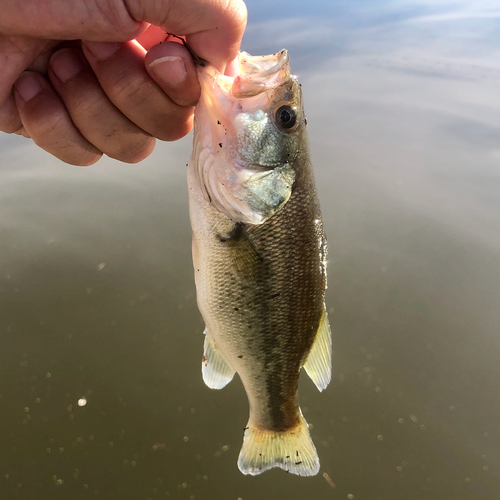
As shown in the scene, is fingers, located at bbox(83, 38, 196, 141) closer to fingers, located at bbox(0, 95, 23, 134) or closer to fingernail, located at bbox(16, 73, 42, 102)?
fingernail, located at bbox(16, 73, 42, 102)

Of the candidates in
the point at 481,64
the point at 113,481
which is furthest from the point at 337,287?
the point at 481,64

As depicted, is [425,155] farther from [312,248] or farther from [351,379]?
[312,248]

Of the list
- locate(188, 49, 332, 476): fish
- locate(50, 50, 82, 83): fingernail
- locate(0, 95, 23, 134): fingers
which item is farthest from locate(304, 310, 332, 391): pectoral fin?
locate(0, 95, 23, 134): fingers

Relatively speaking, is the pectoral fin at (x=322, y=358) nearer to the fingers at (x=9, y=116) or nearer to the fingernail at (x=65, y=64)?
the fingernail at (x=65, y=64)

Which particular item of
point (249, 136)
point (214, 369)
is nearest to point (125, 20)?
point (249, 136)

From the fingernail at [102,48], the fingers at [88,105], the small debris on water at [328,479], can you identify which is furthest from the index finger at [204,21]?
the small debris on water at [328,479]
